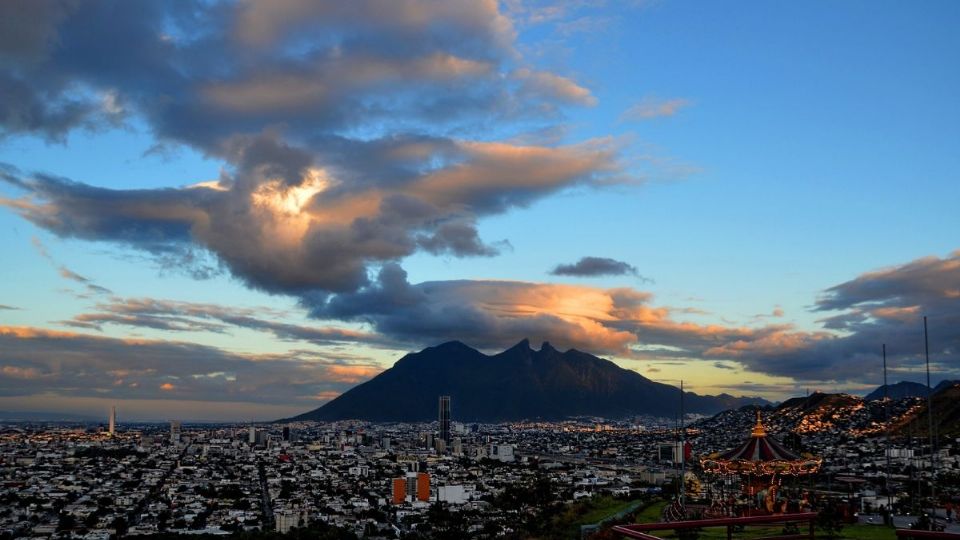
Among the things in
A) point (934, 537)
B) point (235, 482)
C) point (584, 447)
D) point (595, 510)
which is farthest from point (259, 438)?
point (934, 537)

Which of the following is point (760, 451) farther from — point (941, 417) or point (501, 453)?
point (501, 453)

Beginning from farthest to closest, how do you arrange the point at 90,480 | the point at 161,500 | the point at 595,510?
1. the point at 90,480
2. the point at 161,500
3. the point at 595,510

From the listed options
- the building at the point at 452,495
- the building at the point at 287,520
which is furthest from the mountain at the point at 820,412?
the building at the point at 287,520

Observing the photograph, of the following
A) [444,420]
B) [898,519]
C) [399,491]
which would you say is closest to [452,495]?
[399,491]

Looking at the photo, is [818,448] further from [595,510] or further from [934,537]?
[934,537]

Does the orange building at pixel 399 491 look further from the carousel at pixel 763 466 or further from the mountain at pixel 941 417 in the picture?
the carousel at pixel 763 466

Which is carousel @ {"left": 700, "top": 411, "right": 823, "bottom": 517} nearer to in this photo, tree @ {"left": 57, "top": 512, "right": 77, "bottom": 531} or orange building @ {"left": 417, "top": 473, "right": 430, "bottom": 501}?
tree @ {"left": 57, "top": 512, "right": 77, "bottom": 531}
